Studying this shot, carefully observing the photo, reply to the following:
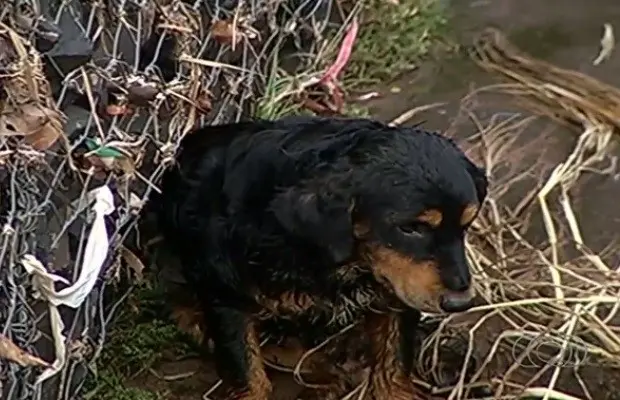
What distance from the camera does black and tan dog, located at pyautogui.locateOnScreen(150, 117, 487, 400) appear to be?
9.42 ft

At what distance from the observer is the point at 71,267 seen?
2.97 m

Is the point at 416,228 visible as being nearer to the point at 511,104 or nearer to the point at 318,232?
the point at 318,232

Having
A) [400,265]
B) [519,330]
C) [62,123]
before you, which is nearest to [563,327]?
[519,330]

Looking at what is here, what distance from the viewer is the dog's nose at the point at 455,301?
2.84 m

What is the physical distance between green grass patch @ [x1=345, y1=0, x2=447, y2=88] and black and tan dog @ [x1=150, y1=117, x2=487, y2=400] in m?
1.67

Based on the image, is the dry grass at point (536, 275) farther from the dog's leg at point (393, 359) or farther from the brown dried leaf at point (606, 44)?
the brown dried leaf at point (606, 44)

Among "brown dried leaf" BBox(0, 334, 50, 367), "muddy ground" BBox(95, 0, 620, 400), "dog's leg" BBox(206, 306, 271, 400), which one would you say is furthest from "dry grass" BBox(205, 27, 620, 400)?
"brown dried leaf" BBox(0, 334, 50, 367)

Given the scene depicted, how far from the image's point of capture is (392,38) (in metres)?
5.30

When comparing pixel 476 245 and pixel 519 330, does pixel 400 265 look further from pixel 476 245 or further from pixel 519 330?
pixel 476 245

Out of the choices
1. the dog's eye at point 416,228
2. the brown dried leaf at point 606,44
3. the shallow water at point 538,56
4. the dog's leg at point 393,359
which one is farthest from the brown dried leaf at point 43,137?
the brown dried leaf at point 606,44

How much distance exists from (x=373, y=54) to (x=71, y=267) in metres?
2.47

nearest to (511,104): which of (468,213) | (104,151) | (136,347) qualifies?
(136,347)

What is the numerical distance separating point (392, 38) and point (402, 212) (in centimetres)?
253

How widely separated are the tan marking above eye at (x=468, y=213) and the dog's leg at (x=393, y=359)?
1.44 ft
